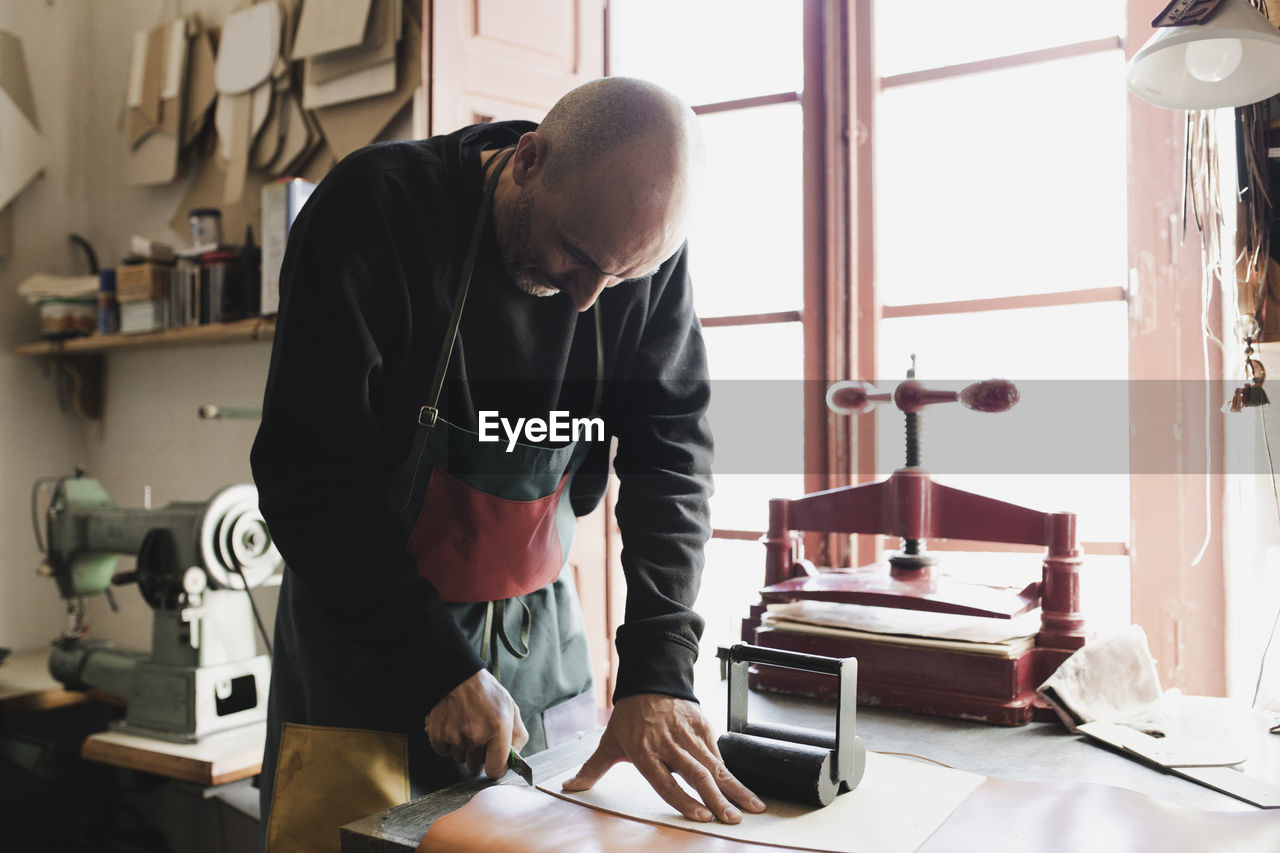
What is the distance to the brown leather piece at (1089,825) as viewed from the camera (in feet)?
2.78

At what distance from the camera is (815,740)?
99 centimetres

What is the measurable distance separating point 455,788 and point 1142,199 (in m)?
1.76

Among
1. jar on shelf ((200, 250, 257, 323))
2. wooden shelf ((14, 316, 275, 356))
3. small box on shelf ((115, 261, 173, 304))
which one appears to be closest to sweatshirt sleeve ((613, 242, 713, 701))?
wooden shelf ((14, 316, 275, 356))

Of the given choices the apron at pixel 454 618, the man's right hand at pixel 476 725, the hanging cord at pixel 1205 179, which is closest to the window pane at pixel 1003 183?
the hanging cord at pixel 1205 179

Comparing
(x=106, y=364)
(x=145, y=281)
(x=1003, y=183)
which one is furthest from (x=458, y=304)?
(x=106, y=364)

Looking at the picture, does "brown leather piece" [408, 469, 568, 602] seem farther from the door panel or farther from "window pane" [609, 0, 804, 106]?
"window pane" [609, 0, 804, 106]

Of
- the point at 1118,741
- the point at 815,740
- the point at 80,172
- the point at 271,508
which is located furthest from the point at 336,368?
the point at 80,172

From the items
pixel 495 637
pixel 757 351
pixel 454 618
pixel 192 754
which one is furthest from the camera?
pixel 757 351

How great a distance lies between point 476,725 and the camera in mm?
989

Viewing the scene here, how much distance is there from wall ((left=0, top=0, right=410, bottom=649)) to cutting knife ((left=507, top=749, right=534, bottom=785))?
7.06ft

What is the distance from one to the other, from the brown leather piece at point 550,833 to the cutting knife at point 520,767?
0.16 ft

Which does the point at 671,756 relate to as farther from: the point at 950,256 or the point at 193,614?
the point at 950,256

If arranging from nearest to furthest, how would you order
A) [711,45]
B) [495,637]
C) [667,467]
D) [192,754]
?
[495,637] < [667,467] < [192,754] < [711,45]

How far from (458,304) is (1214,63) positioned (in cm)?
108
